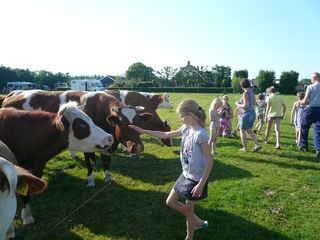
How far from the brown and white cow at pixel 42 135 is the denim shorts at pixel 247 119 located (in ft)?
16.9

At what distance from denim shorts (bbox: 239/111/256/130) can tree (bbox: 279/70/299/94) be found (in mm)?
71773

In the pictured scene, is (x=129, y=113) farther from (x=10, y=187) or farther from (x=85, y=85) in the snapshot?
(x=85, y=85)

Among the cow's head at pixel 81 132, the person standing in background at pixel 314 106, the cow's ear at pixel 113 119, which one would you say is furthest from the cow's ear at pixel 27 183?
the person standing in background at pixel 314 106

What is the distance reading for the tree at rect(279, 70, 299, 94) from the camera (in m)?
78.6

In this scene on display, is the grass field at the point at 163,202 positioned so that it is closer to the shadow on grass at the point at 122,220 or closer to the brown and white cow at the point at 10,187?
the shadow on grass at the point at 122,220

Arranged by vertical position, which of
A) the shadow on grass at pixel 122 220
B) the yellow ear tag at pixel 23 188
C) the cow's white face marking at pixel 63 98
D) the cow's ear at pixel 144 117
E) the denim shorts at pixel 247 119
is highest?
the cow's white face marking at pixel 63 98

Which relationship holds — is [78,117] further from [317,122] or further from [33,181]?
[317,122]

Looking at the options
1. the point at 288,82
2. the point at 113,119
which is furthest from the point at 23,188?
the point at 288,82

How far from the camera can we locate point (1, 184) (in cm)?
304

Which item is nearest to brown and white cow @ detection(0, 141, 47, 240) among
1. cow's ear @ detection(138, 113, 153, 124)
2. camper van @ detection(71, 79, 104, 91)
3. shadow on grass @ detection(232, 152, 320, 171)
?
cow's ear @ detection(138, 113, 153, 124)

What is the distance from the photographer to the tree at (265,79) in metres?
78.6

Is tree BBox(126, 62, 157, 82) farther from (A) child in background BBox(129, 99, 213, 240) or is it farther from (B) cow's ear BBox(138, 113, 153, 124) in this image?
(A) child in background BBox(129, 99, 213, 240)

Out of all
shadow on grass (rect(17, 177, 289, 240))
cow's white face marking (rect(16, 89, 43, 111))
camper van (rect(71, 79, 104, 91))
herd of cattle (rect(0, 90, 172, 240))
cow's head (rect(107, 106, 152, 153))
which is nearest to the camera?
herd of cattle (rect(0, 90, 172, 240))

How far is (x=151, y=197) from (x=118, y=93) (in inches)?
237
